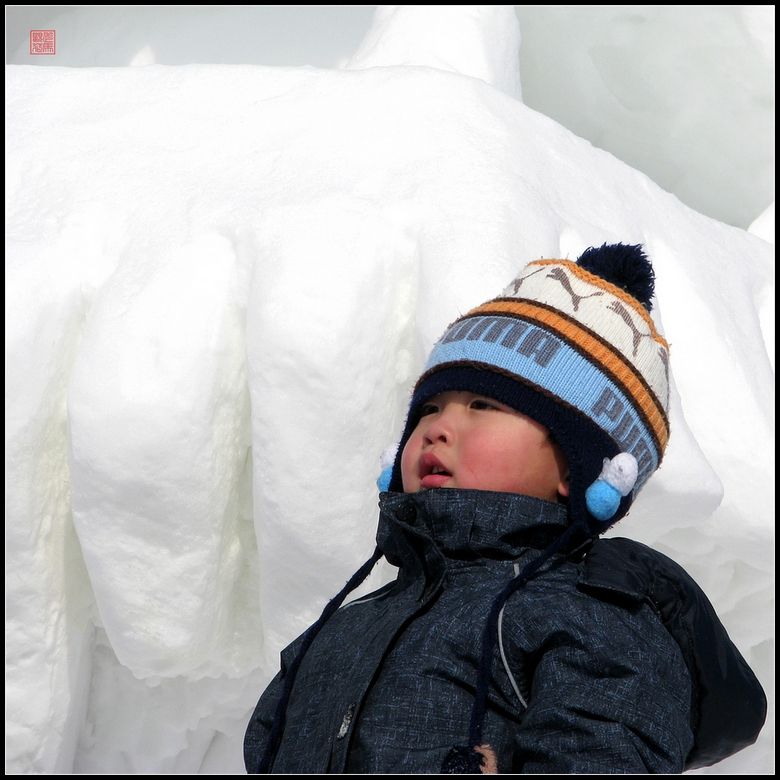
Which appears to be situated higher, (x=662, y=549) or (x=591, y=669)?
(x=591, y=669)

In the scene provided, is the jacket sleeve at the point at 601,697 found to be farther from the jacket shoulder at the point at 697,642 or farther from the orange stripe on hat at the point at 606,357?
the orange stripe on hat at the point at 606,357

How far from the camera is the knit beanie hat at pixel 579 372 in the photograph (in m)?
0.85

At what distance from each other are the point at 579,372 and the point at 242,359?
2.01 ft

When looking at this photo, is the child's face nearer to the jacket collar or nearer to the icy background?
the jacket collar

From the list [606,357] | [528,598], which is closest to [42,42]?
[606,357]

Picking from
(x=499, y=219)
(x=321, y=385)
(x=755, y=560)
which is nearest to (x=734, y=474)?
(x=755, y=560)

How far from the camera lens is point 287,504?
1.33m

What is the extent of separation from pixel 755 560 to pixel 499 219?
651 millimetres

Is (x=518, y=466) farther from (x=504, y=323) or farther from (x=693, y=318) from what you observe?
(x=693, y=318)

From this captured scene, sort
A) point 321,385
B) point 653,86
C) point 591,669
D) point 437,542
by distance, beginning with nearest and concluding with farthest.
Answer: point 591,669 < point 437,542 < point 321,385 < point 653,86

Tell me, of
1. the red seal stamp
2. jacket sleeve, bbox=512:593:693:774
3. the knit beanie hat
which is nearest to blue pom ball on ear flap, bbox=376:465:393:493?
the knit beanie hat

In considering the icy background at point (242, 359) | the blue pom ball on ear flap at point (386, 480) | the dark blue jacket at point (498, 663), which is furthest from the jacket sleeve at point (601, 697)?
the icy background at point (242, 359)

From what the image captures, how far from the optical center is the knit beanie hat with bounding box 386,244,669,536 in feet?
2.79

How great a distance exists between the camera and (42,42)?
9.59ft
